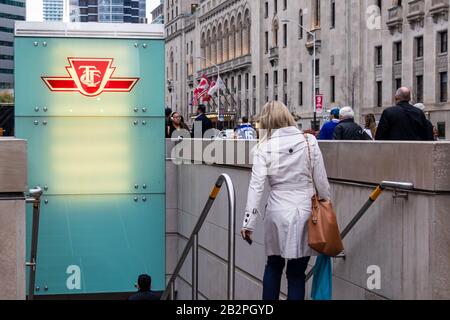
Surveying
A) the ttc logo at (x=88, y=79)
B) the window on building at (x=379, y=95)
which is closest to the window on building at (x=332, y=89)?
the window on building at (x=379, y=95)

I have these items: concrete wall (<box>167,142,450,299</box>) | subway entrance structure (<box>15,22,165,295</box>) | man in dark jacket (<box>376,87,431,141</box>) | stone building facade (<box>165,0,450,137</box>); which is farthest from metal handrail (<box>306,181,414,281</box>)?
stone building facade (<box>165,0,450,137</box>)

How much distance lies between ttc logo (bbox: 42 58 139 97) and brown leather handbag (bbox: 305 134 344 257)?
5.29 metres

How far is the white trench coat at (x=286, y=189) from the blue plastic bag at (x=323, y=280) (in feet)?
0.46

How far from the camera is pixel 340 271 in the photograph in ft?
26.5

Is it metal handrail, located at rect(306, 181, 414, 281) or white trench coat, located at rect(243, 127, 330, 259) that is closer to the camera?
metal handrail, located at rect(306, 181, 414, 281)

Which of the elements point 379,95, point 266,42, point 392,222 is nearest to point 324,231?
point 392,222

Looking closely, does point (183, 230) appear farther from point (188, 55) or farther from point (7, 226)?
point (188, 55)

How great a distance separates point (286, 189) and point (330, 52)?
192ft

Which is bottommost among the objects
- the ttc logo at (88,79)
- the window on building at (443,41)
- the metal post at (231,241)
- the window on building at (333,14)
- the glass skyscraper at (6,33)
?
the metal post at (231,241)

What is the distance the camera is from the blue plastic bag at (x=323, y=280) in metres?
7.04

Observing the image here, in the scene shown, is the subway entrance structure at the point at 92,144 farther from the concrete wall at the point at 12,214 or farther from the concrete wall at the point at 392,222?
the concrete wall at the point at 12,214

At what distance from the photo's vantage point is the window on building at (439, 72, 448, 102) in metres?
48.8

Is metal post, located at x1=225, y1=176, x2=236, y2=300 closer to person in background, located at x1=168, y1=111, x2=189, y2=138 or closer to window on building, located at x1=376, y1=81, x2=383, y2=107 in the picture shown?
person in background, located at x1=168, y1=111, x2=189, y2=138
